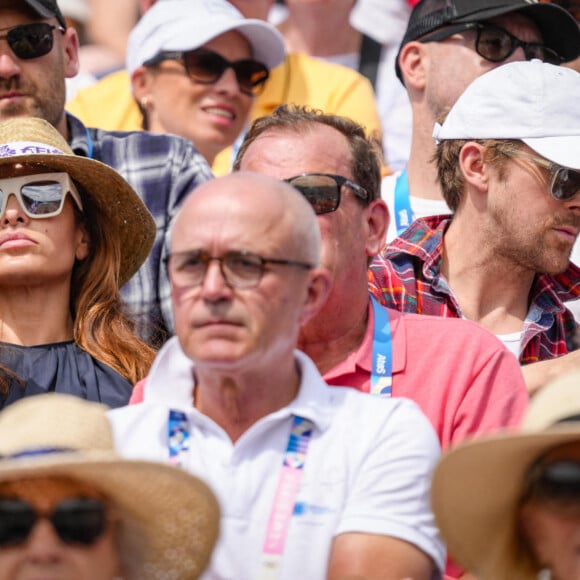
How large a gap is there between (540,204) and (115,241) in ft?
4.16

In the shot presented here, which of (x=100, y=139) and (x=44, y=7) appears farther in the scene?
(x=100, y=139)

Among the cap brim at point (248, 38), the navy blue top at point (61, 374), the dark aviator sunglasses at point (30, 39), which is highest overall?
the dark aviator sunglasses at point (30, 39)

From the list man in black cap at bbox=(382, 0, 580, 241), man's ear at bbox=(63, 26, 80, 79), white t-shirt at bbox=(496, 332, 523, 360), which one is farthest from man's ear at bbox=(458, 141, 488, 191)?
man's ear at bbox=(63, 26, 80, 79)

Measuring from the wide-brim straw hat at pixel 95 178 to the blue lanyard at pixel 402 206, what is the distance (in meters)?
1.04

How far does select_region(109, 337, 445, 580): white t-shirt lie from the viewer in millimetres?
3246

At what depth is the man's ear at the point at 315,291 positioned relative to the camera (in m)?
3.46

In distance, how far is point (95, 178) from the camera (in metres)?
4.74

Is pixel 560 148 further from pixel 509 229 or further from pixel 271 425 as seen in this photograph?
pixel 271 425

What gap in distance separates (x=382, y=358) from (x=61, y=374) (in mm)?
935

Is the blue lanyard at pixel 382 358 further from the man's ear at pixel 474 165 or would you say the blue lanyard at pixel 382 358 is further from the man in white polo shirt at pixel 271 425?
the man's ear at pixel 474 165

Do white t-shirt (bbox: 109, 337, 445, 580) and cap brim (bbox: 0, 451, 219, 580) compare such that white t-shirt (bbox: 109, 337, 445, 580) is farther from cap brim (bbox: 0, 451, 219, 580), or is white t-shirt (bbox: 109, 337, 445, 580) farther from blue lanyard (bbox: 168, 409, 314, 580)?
cap brim (bbox: 0, 451, 219, 580)

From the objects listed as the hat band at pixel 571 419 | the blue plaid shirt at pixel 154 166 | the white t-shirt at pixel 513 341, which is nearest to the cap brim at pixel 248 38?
the blue plaid shirt at pixel 154 166

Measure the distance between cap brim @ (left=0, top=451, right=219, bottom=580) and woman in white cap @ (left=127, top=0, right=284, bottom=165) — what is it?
132 inches

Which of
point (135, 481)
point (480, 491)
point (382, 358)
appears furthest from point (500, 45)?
point (135, 481)
